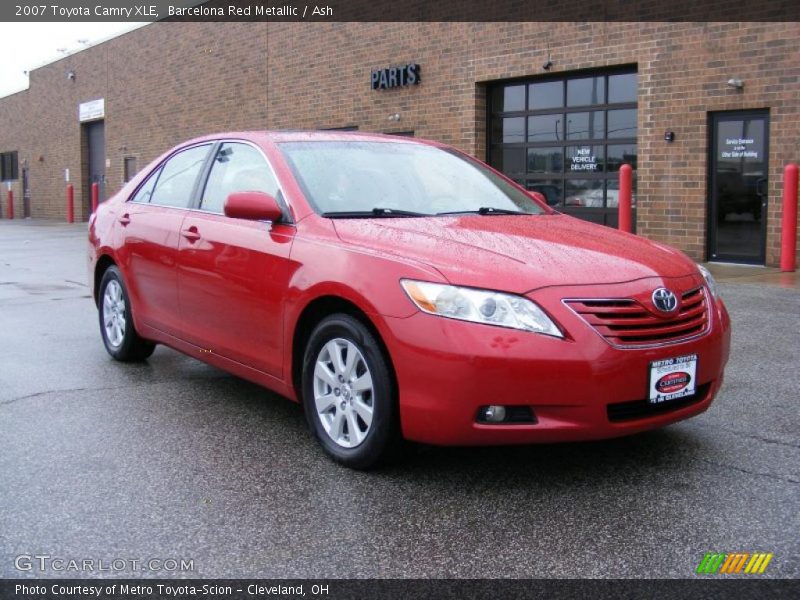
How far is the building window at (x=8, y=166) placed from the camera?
1556 inches

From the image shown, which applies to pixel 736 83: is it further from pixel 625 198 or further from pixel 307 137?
pixel 307 137

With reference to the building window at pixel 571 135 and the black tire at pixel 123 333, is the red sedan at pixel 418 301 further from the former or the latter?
the building window at pixel 571 135

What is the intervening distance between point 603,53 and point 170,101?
625 inches

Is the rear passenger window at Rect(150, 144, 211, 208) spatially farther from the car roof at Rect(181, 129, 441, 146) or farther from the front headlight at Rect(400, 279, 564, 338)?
the front headlight at Rect(400, 279, 564, 338)

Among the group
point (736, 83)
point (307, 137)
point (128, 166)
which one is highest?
point (736, 83)

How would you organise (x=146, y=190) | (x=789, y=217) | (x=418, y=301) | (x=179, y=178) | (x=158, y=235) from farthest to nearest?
(x=789, y=217)
(x=146, y=190)
(x=179, y=178)
(x=158, y=235)
(x=418, y=301)

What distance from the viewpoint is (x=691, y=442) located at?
442cm

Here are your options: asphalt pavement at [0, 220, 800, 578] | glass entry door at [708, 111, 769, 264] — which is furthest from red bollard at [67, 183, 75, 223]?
asphalt pavement at [0, 220, 800, 578]

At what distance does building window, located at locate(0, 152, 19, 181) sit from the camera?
39.5 meters

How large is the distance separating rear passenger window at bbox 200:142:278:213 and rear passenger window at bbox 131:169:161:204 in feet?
2.98

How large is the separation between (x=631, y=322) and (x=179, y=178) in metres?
3.26

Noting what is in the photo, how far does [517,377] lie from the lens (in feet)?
11.4

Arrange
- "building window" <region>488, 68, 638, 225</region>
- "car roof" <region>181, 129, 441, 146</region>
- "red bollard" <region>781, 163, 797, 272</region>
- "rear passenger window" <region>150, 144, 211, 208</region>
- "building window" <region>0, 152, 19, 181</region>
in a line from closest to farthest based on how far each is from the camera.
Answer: "car roof" <region>181, 129, 441, 146</region>
"rear passenger window" <region>150, 144, 211, 208</region>
"red bollard" <region>781, 163, 797, 272</region>
"building window" <region>488, 68, 638, 225</region>
"building window" <region>0, 152, 19, 181</region>

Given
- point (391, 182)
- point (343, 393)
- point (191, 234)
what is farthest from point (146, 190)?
point (343, 393)
